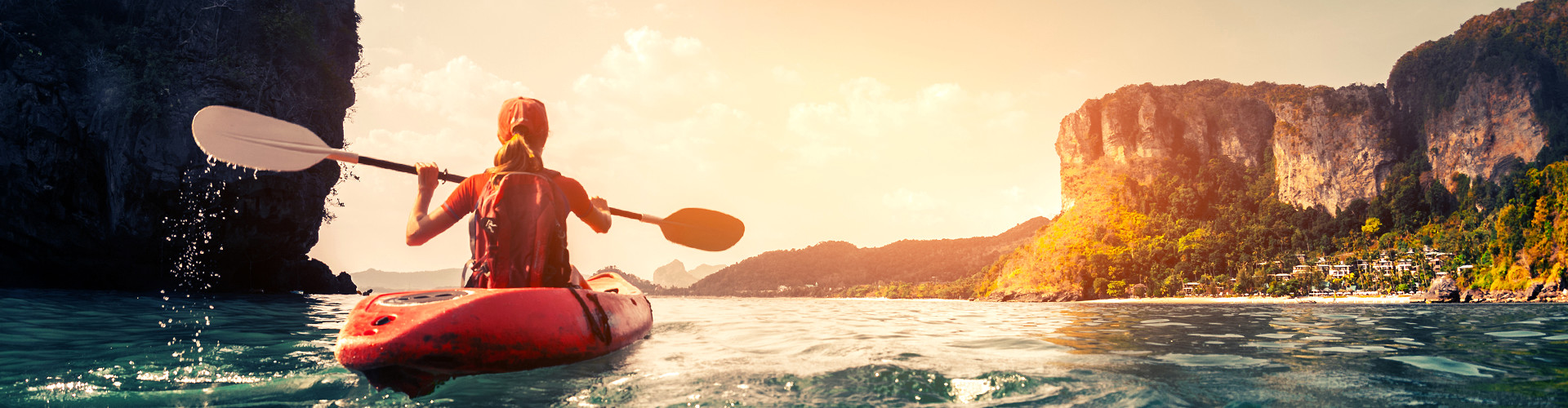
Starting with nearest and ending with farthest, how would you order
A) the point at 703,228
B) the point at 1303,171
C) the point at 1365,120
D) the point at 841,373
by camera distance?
the point at 841,373
the point at 703,228
the point at 1365,120
the point at 1303,171

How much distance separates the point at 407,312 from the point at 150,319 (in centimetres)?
808

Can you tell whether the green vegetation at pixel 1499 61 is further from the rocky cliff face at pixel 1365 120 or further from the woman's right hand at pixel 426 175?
the woman's right hand at pixel 426 175

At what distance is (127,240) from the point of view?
20.3 meters

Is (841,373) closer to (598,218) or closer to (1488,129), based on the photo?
(598,218)

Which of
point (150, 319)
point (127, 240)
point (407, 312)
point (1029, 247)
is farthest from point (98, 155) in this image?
point (1029, 247)

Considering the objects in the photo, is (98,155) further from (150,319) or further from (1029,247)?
(1029,247)

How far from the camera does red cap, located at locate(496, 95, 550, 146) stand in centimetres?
493

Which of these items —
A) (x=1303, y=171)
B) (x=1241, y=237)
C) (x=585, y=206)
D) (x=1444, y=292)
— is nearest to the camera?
(x=585, y=206)

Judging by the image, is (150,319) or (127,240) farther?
(127,240)

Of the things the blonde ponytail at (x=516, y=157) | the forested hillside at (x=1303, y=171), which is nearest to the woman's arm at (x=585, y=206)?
the blonde ponytail at (x=516, y=157)

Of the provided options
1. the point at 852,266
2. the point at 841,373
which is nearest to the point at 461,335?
the point at 841,373

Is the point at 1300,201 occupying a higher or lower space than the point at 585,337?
higher

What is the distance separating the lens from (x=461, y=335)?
3.50 m

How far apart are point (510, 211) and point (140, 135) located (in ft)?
75.3
